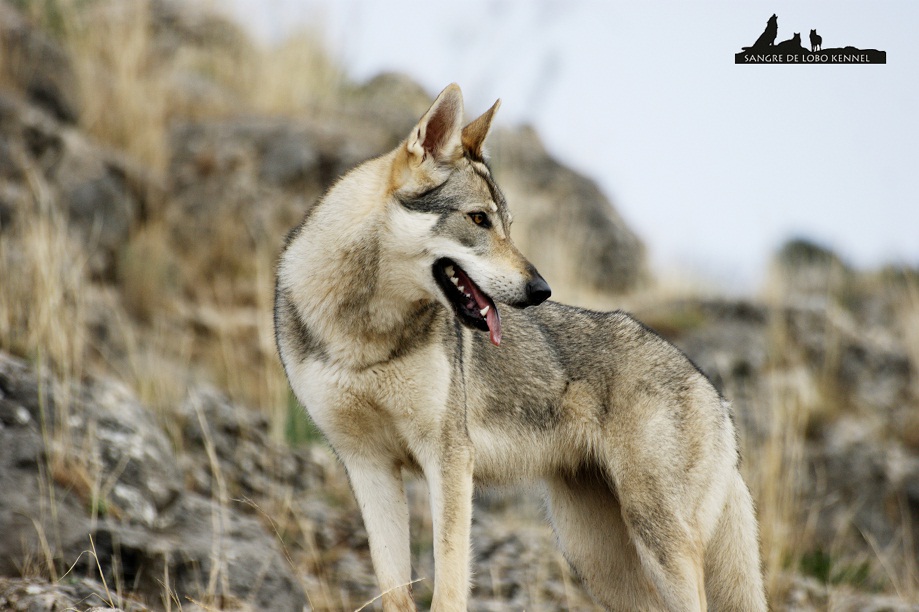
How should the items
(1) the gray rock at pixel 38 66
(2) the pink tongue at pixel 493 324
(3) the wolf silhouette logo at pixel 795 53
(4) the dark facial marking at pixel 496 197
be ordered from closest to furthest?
(2) the pink tongue at pixel 493 324, (4) the dark facial marking at pixel 496 197, (3) the wolf silhouette logo at pixel 795 53, (1) the gray rock at pixel 38 66

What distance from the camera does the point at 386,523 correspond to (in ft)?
12.2

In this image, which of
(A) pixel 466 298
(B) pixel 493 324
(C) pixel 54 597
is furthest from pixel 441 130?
(C) pixel 54 597

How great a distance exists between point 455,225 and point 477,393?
0.89 meters

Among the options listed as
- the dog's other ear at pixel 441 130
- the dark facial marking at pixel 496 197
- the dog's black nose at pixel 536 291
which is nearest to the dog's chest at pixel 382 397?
the dog's black nose at pixel 536 291

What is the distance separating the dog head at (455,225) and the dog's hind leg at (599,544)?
4.40ft

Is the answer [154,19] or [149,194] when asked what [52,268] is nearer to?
[149,194]

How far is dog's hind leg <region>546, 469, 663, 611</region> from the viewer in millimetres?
4414

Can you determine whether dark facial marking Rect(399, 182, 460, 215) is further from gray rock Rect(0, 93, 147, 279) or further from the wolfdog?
gray rock Rect(0, 93, 147, 279)

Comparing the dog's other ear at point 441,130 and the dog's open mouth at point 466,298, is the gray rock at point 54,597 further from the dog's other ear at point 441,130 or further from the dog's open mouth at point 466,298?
the dog's other ear at point 441,130

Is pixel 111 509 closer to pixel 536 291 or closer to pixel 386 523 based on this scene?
pixel 386 523

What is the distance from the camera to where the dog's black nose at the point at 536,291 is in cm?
346

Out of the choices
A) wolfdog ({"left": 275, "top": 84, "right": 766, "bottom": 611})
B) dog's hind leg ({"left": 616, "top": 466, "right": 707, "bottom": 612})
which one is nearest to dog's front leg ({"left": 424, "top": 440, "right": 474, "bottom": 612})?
wolfdog ({"left": 275, "top": 84, "right": 766, "bottom": 611})

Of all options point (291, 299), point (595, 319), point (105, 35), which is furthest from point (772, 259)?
point (105, 35)

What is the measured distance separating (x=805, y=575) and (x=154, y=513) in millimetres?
4616
